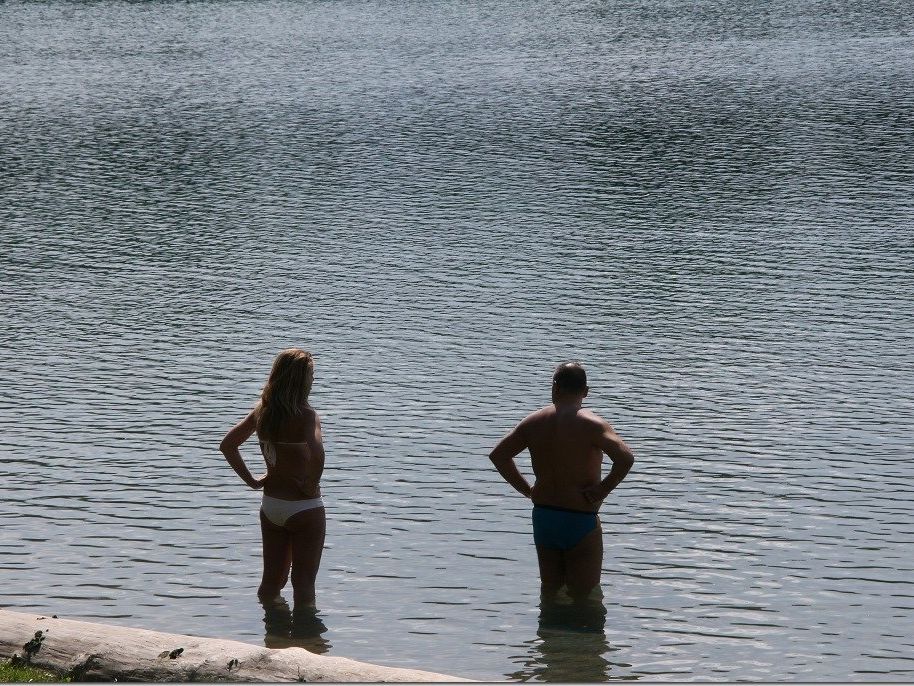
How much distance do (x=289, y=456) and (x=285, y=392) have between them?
52 cm

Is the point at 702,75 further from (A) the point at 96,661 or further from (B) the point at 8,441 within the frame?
(A) the point at 96,661

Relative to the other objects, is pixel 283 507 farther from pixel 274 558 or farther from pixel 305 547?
pixel 274 558

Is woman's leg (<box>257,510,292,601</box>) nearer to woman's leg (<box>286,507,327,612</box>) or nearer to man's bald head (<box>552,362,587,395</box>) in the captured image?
woman's leg (<box>286,507,327,612</box>)

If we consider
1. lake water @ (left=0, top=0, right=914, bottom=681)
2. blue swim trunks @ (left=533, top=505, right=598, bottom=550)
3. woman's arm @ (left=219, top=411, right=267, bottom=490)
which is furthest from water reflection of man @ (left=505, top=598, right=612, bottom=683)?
woman's arm @ (left=219, top=411, right=267, bottom=490)

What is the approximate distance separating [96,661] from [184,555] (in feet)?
16.6

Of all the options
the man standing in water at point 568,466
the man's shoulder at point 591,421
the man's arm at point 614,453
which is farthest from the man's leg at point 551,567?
the man's shoulder at point 591,421

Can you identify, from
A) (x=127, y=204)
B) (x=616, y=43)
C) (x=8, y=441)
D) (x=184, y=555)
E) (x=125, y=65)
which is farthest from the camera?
(x=616, y=43)

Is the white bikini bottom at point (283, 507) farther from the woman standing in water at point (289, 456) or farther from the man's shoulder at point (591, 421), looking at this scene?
the man's shoulder at point (591, 421)

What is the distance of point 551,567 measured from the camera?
11547 mm

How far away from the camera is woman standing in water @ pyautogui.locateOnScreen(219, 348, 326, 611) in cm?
1057

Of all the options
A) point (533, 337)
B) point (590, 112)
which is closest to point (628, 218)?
point (533, 337)

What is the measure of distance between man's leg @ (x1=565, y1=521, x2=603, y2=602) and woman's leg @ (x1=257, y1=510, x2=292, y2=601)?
228 centimetres

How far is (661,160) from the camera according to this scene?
42.9m

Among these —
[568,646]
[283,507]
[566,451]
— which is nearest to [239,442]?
[283,507]
